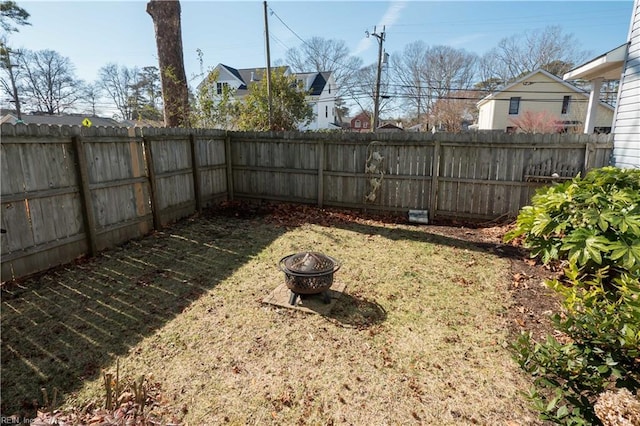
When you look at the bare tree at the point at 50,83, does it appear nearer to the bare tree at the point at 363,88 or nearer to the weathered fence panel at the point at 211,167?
the bare tree at the point at 363,88

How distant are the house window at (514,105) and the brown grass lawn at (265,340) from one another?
25.2 meters

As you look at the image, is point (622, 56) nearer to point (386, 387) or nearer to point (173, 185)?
point (386, 387)

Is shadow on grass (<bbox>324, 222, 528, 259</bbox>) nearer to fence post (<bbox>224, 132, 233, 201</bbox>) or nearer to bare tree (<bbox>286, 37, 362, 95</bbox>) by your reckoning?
fence post (<bbox>224, 132, 233, 201</bbox>)

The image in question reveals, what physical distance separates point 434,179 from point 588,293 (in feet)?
16.8

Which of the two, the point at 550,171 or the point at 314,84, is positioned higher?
the point at 314,84

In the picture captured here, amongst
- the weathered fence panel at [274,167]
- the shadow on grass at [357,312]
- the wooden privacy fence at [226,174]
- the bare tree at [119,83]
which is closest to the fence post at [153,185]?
the wooden privacy fence at [226,174]

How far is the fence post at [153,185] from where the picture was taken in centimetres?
605

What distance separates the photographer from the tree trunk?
26.7ft

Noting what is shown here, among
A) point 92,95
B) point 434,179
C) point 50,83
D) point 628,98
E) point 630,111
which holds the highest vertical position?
point 50,83

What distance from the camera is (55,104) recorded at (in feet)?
122

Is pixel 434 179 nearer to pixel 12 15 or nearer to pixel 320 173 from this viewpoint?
pixel 320 173

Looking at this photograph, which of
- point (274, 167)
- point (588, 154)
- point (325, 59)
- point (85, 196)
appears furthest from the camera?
point (325, 59)

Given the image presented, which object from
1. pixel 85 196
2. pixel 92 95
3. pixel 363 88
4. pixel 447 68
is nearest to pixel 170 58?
pixel 85 196

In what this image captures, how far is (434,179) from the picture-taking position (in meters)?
7.09
